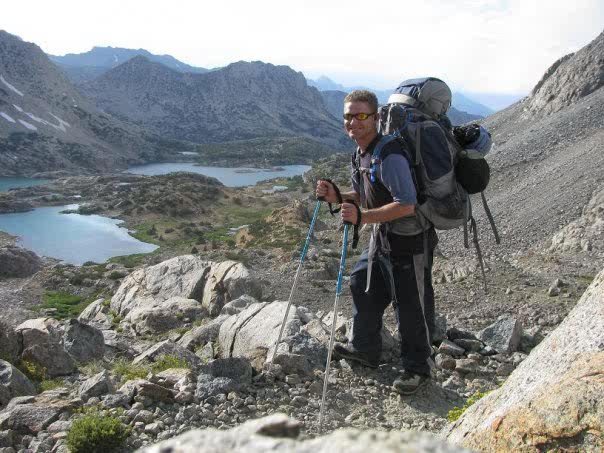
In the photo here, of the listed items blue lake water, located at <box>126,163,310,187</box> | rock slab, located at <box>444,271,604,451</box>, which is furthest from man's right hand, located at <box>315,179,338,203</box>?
blue lake water, located at <box>126,163,310,187</box>

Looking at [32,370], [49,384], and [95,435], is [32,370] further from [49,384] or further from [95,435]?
[95,435]

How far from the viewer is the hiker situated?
5.39m

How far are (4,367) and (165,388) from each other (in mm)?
3180

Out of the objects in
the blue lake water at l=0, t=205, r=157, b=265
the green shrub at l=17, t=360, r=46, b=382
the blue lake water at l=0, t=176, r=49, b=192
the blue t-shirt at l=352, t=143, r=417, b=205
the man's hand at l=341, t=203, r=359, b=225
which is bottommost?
the blue lake water at l=0, t=176, r=49, b=192

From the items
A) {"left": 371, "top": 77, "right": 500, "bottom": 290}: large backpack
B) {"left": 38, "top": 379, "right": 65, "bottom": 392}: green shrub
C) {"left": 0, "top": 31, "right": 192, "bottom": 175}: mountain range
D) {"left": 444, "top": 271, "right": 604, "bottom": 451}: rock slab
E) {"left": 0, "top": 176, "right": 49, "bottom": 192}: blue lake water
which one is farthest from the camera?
{"left": 0, "top": 31, "right": 192, "bottom": 175}: mountain range

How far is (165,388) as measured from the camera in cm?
612

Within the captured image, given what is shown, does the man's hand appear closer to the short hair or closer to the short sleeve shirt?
the short sleeve shirt

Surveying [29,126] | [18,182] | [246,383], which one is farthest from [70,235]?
[29,126]

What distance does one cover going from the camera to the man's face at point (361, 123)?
18.4ft

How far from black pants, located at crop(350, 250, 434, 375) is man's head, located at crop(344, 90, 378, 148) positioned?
1.58 m

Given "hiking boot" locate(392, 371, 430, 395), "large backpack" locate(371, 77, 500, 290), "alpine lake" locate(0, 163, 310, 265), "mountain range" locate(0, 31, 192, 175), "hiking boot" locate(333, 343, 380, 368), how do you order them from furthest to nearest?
"mountain range" locate(0, 31, 192, 175), "alpine lake" locate(0, 163, 310, 265), "hiking boot" locate(333, 343, 380, 368), "hiking boot" locate(392, 371, 430, 395), "large backpack" locate(371, 77, 500, 290)

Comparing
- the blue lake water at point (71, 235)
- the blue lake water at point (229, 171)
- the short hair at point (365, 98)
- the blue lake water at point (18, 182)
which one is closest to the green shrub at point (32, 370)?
the short hair at point (365, 98)

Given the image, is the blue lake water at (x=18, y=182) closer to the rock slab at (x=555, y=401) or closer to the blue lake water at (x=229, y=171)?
the blue lake water at (x=229, y=171)

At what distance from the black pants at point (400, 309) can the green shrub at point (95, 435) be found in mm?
3299
